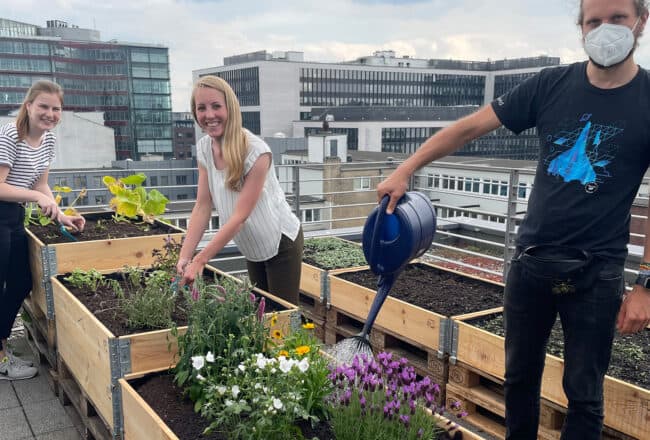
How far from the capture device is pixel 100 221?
4289 millimetres

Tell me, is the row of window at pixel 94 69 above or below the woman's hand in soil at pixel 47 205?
above

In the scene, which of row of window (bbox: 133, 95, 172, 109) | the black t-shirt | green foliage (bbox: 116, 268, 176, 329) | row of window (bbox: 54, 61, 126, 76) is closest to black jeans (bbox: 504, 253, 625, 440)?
the black t-shirt

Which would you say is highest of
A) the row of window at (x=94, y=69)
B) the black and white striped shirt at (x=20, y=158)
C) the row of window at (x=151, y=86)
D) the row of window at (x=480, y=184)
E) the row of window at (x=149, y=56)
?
the row of window at (x=149, y=56)

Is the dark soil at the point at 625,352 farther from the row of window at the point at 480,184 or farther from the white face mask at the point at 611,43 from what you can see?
the white face mask at the point at 611,43

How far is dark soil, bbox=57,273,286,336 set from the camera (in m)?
2.51

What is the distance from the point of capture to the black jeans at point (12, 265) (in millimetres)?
3205

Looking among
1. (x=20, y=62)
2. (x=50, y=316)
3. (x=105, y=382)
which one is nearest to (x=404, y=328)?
(x=105, y=382)

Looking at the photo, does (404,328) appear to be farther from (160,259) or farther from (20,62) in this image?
(20,62)

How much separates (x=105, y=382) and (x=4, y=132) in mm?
1698

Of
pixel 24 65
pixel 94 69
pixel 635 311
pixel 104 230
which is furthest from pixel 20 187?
pixel 24 65

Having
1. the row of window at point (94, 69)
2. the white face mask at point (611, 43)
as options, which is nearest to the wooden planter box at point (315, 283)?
the white face mask at point (611, 43)

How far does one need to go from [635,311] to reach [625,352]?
114 centimetres

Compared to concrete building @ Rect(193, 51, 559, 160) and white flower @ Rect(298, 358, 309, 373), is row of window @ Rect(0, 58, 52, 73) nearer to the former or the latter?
concrete building @ Rect(193, 51, 559, 160)

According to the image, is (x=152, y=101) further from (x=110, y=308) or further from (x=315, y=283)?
(x=110, y=308)
